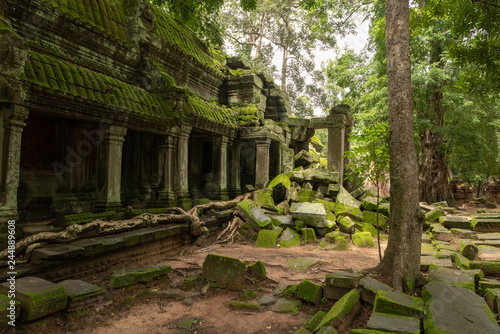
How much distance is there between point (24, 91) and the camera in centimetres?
402

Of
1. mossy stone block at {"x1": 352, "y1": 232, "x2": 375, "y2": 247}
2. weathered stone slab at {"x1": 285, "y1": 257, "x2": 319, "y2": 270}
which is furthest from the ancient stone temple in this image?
mossy stone block at {"x1": 352, "y1": 232, "x2": 375, "y2": 247}

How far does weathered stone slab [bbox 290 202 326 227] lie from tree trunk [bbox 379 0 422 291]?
12.0 feet

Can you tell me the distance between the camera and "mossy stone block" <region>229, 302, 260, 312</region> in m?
3.71

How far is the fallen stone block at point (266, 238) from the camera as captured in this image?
7.11 meters

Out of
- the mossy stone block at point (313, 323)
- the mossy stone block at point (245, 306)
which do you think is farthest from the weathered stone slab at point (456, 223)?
the mossy stone block at point (245, 306)

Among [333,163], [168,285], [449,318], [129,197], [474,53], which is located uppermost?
[474,53]

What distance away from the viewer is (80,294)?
11.2ft

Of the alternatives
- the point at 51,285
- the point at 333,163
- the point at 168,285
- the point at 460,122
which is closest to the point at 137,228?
the point at 168,285

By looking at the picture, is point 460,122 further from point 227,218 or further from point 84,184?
point 84,184

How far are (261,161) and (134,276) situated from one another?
Result: 6.16 meters

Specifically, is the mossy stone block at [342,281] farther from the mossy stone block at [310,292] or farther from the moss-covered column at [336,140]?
the moss-covered column at [336,140]

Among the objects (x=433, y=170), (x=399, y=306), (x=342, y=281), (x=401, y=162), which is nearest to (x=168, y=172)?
(x=342, y=281)

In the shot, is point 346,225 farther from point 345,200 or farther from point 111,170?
point 111,170

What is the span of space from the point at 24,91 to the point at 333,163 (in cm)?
862
